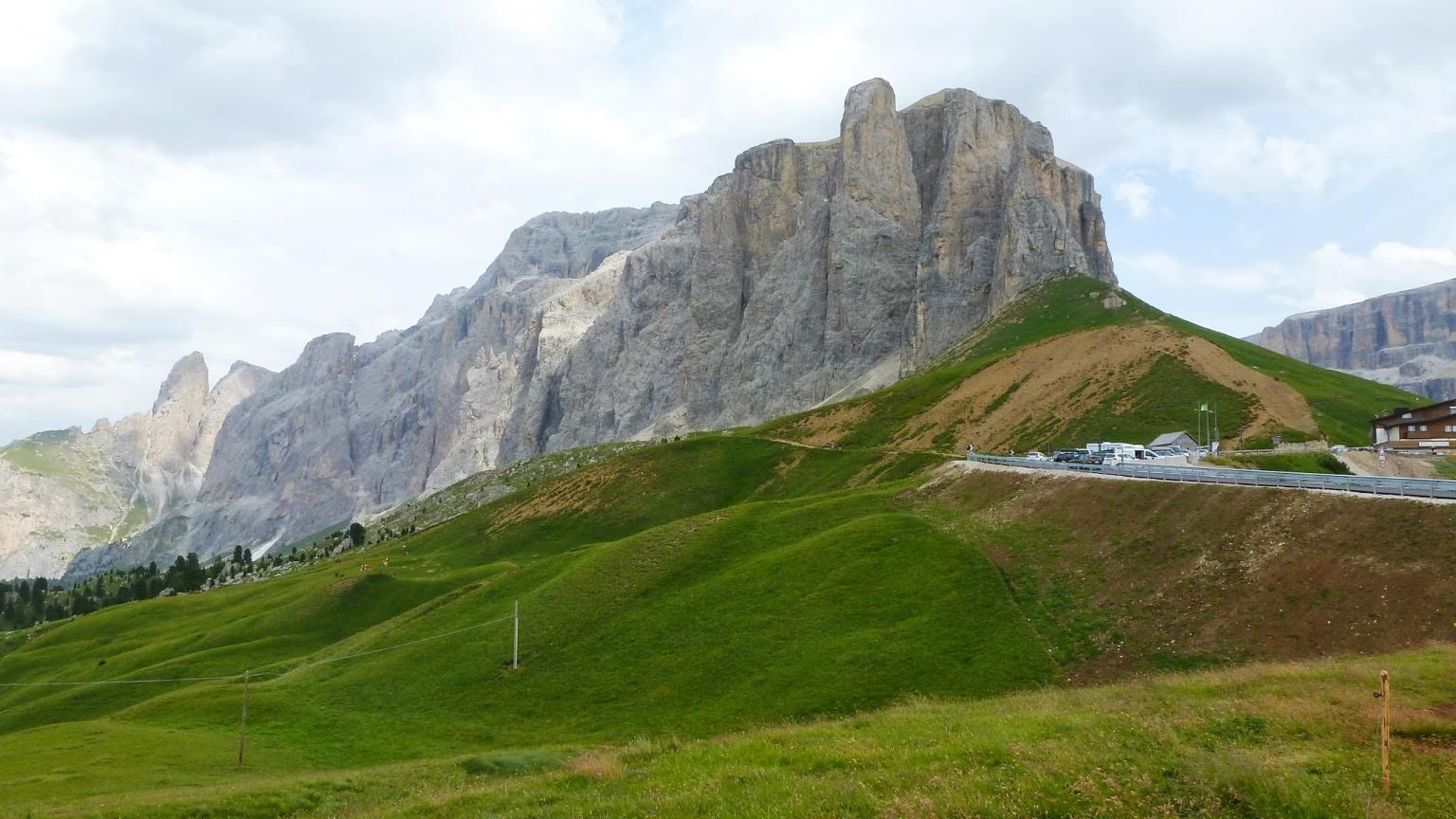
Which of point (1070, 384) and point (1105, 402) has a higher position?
point (1070, 384)

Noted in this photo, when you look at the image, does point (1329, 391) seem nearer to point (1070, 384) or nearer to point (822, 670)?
point (1070, 384)

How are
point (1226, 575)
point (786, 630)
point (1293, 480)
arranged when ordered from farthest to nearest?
point (786, 630), point (1293, 480), point (1226, 575)

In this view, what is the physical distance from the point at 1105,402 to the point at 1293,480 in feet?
209

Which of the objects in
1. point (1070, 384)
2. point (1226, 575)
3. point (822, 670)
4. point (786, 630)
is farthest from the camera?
point (1070, 384)

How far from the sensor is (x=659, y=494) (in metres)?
122

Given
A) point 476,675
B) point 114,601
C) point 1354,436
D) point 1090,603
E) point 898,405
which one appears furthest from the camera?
point 114,601

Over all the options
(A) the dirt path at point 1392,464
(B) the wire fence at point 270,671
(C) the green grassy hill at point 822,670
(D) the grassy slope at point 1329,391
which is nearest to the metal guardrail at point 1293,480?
(C) the green grassy hill at point 822,670

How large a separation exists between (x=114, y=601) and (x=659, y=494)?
390 feet

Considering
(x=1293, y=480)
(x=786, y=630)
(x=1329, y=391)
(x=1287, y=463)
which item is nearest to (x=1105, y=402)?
(x=1329, y=391)

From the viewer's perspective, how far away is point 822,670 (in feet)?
140

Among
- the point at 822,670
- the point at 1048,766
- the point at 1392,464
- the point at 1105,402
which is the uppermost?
the point at 1105,402

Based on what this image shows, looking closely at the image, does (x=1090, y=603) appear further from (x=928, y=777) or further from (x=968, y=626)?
(x=928, y=777)

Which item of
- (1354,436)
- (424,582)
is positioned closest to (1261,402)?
(1354,436)

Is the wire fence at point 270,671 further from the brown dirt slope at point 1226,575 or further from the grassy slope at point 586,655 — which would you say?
the brown dirt slope at point 1226,575
